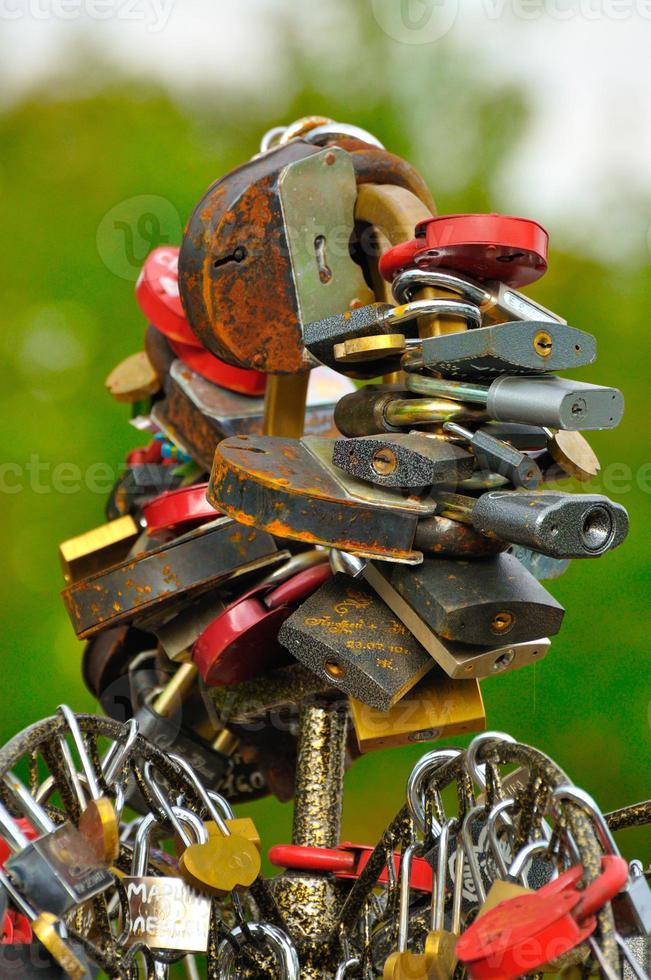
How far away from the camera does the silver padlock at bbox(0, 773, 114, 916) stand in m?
0.58

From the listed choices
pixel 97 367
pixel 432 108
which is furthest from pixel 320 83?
pixel 97 367

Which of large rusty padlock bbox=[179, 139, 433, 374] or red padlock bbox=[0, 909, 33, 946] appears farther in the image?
large rusty padlock bbox=[179, 139, 433, 374]

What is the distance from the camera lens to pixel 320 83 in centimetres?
138

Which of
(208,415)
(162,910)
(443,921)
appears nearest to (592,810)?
(443,921)

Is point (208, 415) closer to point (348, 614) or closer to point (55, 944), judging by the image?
point (348, 614)

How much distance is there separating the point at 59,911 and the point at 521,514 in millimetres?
288

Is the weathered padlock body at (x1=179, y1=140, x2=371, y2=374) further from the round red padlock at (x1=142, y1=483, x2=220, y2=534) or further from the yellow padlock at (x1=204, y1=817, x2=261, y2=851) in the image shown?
the yellow padlock at (x1=204, y1=817, x2=261, y2=851)

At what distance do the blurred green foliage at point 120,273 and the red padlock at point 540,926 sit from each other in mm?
768

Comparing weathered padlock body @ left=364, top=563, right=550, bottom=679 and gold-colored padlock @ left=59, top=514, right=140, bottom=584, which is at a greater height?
weathered padlock body @ left=364, top=563, right=550, bottom=679

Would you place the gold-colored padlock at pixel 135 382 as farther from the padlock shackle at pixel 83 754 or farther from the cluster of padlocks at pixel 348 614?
the padlock shackle at pixel 83 754


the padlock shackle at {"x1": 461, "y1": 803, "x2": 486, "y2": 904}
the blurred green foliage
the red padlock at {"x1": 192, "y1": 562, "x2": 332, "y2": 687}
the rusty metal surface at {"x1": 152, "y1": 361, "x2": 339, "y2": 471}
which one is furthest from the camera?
the blurred green foliage

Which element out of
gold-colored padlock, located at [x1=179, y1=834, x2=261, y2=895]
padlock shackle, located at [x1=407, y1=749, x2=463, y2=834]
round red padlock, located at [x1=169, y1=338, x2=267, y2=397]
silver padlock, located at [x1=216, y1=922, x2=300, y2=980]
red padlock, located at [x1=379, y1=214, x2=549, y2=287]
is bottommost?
silver padlock, located at [x1=216, y1=922, x2=300, y2=980]

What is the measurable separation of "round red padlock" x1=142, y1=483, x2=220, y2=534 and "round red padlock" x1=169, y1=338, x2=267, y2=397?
0.12 meters

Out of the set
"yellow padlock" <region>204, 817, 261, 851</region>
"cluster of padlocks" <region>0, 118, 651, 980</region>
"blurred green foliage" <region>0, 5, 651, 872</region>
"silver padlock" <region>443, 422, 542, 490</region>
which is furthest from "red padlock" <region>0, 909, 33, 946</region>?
"blurred green foliage" <region>0, 5, 651, 872</region>
